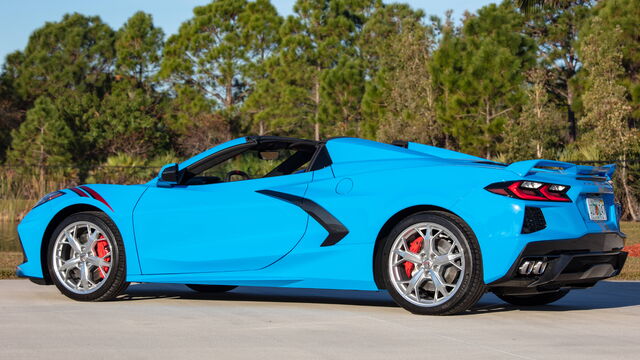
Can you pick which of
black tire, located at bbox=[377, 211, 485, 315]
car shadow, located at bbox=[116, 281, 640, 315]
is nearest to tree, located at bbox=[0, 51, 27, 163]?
car shadow, located at bbox=[116, 281, 640, 315]

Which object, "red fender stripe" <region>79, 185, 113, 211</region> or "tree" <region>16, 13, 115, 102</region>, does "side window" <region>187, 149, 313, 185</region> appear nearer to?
"red fender stripe" <region>79, 185, 113, 211</region>

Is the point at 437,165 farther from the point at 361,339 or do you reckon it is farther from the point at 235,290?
the point at 235,290

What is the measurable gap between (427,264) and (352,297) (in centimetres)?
172

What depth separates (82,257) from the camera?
24.7 ft

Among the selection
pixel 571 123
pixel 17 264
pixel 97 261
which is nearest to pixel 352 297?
pixel 97 261

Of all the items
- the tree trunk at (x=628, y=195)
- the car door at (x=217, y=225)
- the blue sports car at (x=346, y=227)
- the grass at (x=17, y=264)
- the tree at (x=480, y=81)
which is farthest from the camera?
the tree at (x=480, y=81)

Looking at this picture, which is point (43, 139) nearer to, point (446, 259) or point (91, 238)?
point (91, 238)

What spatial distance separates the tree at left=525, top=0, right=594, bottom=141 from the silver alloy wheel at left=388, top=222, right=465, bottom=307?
1702 inches

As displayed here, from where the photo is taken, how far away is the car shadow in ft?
24.8

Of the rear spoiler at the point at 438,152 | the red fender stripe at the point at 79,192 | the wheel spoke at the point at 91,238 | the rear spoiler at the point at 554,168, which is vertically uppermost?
the rear spoiler at the point at 438,152

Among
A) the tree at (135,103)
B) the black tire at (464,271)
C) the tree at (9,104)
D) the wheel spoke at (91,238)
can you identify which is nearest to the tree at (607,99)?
the black tire at (464,271)

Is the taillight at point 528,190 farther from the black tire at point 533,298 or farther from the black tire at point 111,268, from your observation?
the black tire at point 111,268

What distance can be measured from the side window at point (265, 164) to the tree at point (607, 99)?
695 inches

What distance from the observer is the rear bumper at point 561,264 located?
20.4 ft
